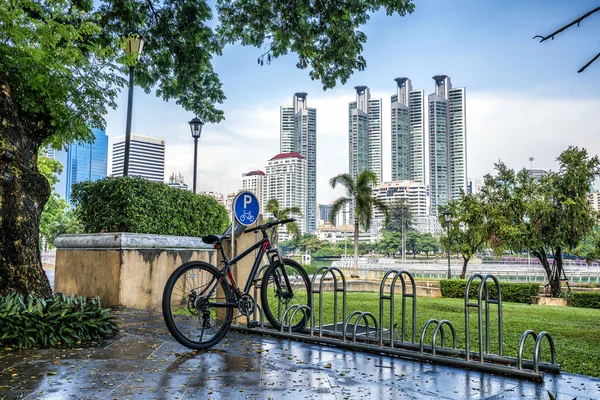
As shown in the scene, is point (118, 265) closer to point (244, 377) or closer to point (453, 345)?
point (244, 377)

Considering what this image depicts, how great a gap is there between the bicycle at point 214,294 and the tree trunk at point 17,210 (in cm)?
208

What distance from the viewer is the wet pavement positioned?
141 inches

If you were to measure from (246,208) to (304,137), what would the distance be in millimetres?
106938

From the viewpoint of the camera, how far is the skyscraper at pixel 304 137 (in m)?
112

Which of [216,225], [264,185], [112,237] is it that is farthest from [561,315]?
[264,185]

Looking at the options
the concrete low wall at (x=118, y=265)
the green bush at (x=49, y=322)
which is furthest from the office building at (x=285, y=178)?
the green bush at (x=49, y=322)

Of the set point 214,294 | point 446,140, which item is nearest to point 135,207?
point 214,294

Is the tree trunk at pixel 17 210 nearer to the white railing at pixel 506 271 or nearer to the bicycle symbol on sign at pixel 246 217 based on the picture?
the bicycle symbol on sign at pixel 246 217

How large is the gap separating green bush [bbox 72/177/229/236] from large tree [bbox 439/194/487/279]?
21.9m

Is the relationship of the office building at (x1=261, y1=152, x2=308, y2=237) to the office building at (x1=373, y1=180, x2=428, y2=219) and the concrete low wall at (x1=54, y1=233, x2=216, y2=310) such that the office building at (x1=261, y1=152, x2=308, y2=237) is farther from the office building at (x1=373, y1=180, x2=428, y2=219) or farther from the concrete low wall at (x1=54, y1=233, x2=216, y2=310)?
the concrete low wall at (x1=54, y1=233, x2=216, y2=310)

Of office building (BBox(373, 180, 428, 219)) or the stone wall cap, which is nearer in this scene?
the stone wall cap

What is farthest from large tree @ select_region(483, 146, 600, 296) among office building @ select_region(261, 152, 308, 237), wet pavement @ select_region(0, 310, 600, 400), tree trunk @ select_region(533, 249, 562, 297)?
office building @ select_region(261, 152, 308, 237)

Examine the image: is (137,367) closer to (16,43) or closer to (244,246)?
(244,246)

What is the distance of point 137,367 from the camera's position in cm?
429
